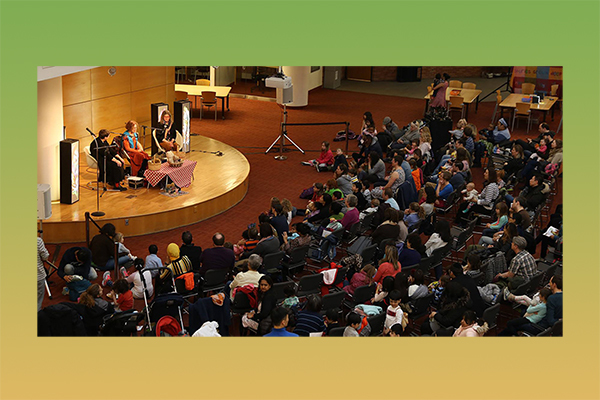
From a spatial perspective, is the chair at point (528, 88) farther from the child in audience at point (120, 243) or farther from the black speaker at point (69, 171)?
the child in audience at point (120, 243)

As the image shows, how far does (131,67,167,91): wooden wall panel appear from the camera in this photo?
564 inches

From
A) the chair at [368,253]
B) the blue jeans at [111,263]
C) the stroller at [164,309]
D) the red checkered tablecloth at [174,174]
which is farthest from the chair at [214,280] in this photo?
the red checkered tablecloth at [174,174]

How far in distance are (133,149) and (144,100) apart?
2.74 meters

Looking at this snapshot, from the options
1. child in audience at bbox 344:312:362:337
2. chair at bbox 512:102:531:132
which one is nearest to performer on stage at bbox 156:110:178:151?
child in audience at bbox 344:312:362:337

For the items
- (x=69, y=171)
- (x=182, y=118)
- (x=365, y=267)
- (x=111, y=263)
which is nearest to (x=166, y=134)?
(x=182, y=118)

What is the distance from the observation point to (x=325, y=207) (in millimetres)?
10656

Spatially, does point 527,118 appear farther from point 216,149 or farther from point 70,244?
point 70,244

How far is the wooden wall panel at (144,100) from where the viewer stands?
47.7ft

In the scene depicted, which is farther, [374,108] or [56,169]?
[374,108]

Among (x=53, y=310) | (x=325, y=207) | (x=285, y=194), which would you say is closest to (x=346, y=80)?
(x=285, y=194)

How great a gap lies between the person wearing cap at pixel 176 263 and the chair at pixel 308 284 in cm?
134

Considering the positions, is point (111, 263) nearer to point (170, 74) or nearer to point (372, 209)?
point (372, 209)

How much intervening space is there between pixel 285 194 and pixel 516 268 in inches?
215

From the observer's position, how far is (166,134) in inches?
522
